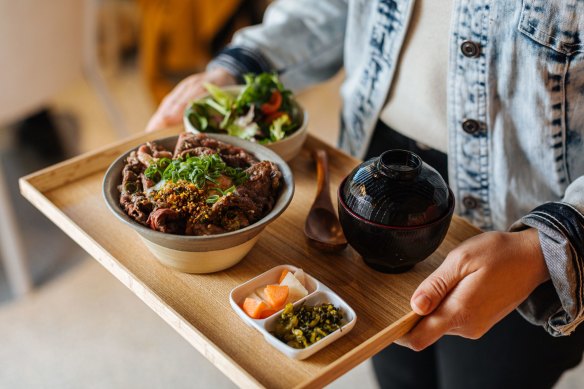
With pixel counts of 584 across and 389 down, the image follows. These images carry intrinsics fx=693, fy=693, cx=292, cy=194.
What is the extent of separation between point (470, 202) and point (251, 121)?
39 cm

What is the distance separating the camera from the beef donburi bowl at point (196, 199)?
88cm

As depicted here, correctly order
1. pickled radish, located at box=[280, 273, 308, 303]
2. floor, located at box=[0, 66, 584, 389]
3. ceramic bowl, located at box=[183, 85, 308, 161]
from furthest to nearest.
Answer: floor, located at box=[0, 66, 584, 389], ceramic bowl, located at box=[183, 85, 308, 161], pickled radish, located at box=[280, 273, 308, 303]

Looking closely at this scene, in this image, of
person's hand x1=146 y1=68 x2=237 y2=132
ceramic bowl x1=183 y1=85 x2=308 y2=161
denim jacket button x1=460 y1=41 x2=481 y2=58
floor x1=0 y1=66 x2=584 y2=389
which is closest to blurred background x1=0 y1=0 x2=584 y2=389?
floor x1=0 y1=66 x2=584 y2=389

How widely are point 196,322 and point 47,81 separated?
1.41 m

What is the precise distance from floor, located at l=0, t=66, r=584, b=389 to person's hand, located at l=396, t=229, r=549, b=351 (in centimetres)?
108

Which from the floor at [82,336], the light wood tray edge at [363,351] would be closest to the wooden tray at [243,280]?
the light wood tray edge at [363,351]

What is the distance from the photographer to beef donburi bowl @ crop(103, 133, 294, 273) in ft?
2.89

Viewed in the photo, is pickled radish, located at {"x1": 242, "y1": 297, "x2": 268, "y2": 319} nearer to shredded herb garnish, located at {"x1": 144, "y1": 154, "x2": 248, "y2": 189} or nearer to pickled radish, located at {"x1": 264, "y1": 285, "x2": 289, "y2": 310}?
pickled radish, located at {"x1": 264, "y1": 285, "x2": 289, "y2": 310}

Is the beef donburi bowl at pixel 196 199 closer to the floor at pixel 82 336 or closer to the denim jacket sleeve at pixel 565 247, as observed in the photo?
the denim jacket sleeve at pixel 565 247

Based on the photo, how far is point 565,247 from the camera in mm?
877

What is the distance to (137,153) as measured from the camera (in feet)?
3.31

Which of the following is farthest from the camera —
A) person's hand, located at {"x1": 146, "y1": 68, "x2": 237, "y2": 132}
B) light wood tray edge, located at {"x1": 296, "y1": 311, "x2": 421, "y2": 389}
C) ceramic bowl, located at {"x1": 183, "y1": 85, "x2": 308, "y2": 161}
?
person's hand, located at {"x1": 146, "y1": 68, "x2": 237, "y2": 132}

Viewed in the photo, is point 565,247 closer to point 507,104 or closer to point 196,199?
point 507,104

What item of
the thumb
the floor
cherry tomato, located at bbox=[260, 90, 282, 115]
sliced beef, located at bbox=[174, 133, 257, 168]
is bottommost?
the floor
